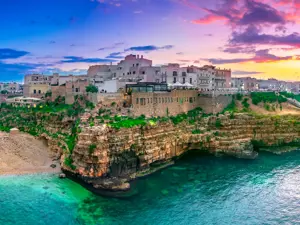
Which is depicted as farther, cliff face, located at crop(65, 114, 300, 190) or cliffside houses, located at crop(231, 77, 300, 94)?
cliffside houses, located at crop(231, 77, 300, 94)

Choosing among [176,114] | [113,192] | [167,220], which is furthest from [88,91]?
[167,220]

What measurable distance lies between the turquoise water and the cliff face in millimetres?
2294

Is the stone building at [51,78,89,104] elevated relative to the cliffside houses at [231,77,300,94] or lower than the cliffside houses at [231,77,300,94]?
lower

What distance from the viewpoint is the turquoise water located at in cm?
2850

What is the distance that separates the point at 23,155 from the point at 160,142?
1932 cm

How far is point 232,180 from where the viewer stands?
38.7 metres

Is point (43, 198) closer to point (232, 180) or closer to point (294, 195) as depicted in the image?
point (232, 180)

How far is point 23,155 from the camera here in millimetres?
42062

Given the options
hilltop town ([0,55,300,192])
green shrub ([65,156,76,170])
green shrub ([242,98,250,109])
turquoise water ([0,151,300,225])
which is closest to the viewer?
turquoise water ([0,151,300,225])

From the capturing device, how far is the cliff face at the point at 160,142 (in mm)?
36094

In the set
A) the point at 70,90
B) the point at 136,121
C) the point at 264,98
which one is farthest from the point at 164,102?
the point at 264,98

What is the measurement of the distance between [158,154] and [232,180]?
34.2ft

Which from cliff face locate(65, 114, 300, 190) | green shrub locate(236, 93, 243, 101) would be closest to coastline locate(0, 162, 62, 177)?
cliff face locate(65, 114, 300, 190)

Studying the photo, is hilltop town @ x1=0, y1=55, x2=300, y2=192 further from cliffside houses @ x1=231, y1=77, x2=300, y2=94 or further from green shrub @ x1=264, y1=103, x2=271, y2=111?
cliffside houses @ x1=231, y1=77, x2=300, y2=94
